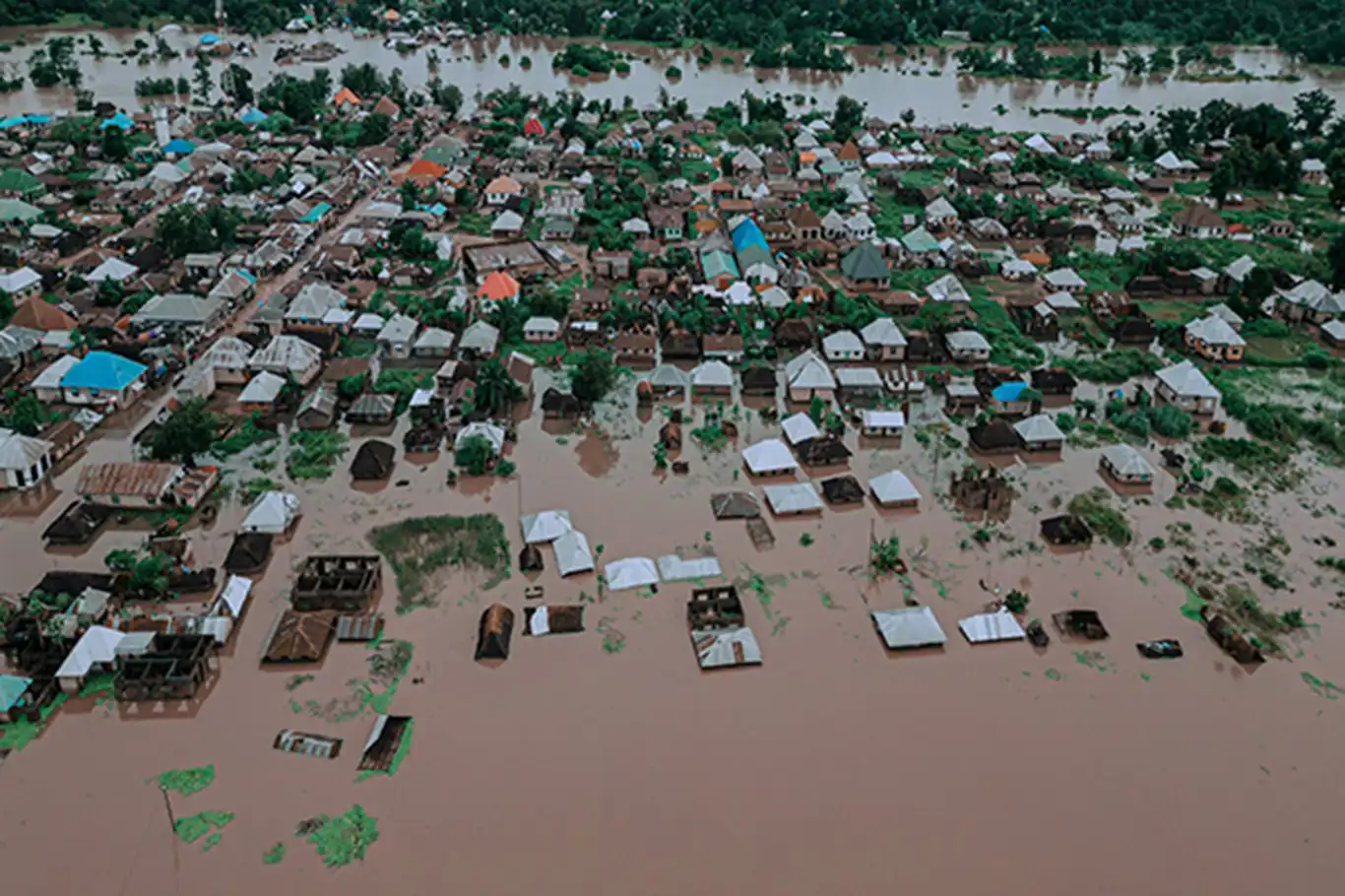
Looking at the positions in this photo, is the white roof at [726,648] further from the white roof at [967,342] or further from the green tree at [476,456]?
the white roof at [967,342]

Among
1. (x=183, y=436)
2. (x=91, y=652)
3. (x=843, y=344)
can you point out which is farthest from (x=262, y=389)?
(x=843, y=344)

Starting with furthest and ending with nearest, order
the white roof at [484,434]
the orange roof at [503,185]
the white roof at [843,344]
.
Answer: the orange roof at [503,185], the white roof at [843,344], the white roof at [484,434]

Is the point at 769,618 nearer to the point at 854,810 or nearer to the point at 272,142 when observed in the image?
the point at 854,810

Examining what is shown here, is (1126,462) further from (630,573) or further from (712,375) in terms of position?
(630,573)

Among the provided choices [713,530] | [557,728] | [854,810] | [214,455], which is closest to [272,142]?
[214,455]

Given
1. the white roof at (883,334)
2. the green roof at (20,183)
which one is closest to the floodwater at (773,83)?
the green roof at (20,183)

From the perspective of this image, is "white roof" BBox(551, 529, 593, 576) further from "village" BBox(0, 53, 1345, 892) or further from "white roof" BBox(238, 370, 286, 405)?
"white roof" BBox(238, 370, 286, 405)

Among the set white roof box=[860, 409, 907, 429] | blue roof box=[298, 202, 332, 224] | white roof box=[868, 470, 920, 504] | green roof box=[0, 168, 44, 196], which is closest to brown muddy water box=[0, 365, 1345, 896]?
white roof box=[868, 470, 920, 504]
